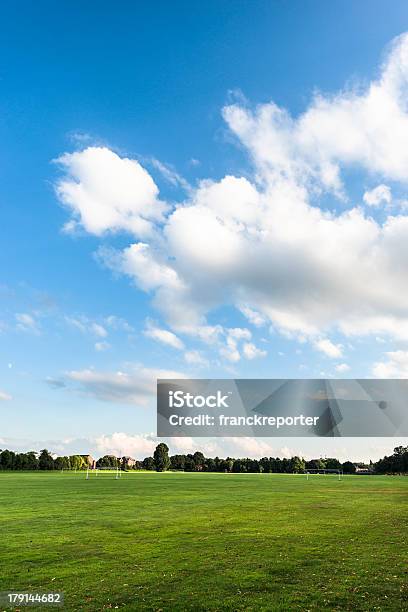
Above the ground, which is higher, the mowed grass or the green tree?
the mowed grass

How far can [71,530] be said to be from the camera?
2808cm

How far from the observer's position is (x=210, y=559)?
20.8 meters

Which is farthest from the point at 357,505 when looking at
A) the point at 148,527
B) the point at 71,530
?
the point at 71,530

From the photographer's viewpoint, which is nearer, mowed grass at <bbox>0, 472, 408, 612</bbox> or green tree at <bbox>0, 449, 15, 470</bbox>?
mowed grass at <bbox>0, 472, 408, 612</bbox>

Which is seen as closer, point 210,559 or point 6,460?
point 210,559

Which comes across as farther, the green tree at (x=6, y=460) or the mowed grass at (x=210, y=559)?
the green tree at (x=6, y=460)

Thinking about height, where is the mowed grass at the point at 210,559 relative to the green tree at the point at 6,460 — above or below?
above

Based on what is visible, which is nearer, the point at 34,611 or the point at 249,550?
the point at 34,611

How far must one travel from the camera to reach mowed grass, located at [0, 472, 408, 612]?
15750 millimetres

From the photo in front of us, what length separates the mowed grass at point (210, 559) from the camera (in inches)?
620

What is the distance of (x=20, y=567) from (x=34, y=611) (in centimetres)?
530

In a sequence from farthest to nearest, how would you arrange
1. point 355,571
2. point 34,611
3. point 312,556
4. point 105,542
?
point 105,542 → point 312,556 → point 355,571 → point 34,611

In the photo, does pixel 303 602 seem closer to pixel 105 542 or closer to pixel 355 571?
pixel 355 571

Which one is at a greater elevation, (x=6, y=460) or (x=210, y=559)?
(x=210, y=559)
